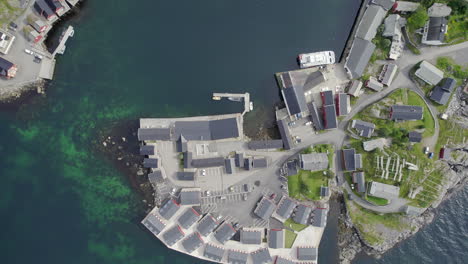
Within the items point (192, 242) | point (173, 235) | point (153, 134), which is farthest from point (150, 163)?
point (192, 242)

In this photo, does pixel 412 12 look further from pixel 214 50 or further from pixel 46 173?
pixel 46 173

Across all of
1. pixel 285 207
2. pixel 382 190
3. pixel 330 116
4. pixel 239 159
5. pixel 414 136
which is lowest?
pixel 285 207

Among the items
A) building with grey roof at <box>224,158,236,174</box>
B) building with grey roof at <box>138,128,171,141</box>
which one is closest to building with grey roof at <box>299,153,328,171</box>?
building with grey roof at <box>224,158,236,174</box>

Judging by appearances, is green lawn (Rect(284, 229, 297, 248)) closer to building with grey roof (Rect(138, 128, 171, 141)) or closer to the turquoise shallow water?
the turquoise shallow water

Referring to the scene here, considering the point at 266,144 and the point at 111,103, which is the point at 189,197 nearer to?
the point at 266,144

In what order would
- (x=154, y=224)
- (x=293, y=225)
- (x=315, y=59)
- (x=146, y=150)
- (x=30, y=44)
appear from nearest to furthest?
(x=30, y=44) → (x=146, y=150) → (x=154, y=224) → (x=315, y=59) → (x=293, y=225)
